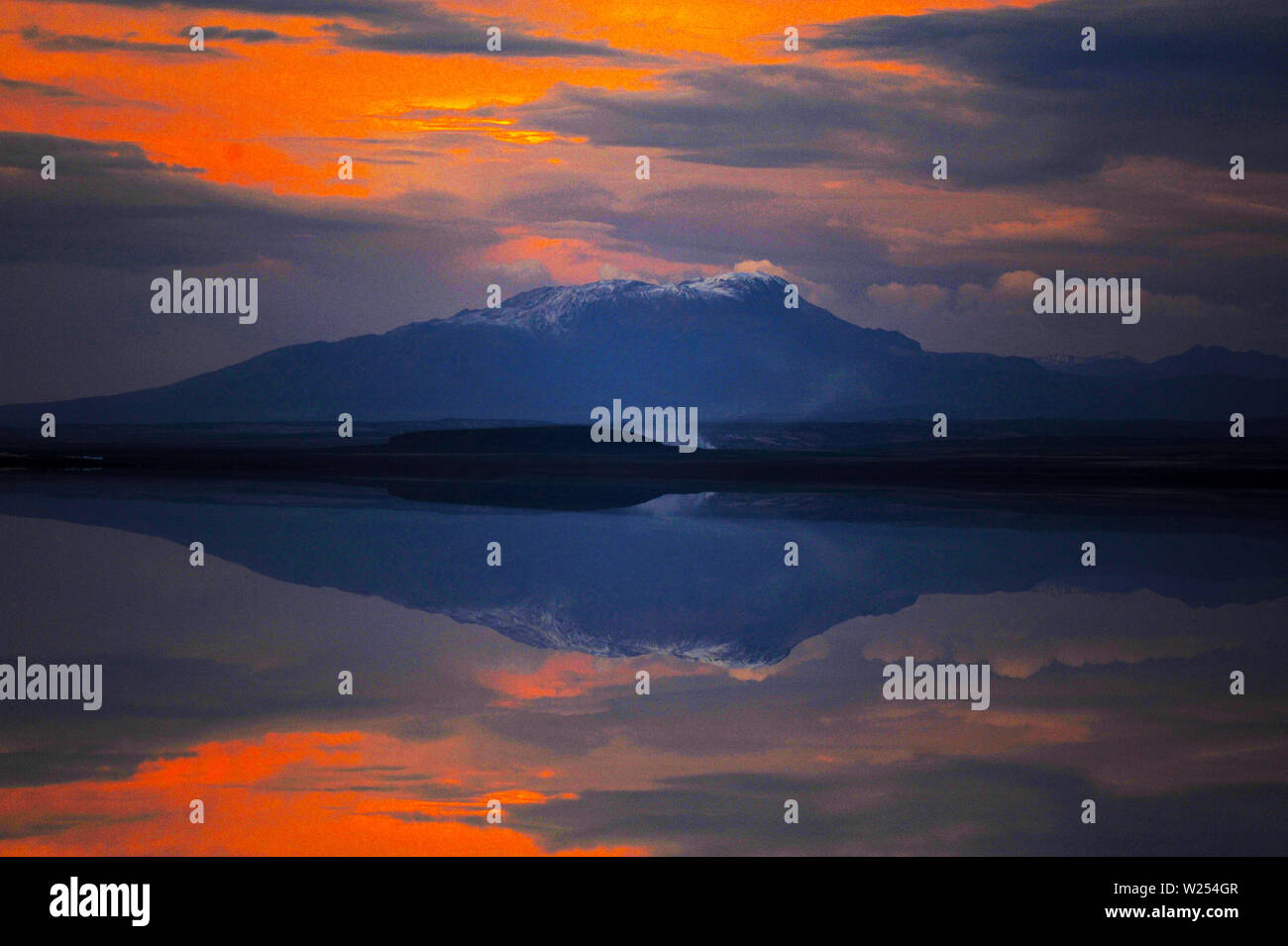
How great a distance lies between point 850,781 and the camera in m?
11.1

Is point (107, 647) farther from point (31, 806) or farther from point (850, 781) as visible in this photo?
point (850, 781)

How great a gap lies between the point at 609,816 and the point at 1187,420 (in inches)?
7062

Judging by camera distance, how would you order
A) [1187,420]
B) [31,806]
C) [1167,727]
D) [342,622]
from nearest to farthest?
[31,806]
[1167,727]
[342,622]
[1187,420]

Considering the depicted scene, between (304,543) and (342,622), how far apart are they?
651 centimetres

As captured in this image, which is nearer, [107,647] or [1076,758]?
[1076,758]

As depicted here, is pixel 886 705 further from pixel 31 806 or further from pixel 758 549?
pixel 758 549

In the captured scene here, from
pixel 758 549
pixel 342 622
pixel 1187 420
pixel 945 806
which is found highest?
pixel 1187 420

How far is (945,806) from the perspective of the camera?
10.6 metres

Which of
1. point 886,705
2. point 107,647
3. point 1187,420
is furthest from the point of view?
point 1187,420

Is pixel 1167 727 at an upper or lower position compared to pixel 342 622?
lower

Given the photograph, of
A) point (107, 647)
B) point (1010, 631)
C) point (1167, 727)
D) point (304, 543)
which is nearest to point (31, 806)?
point (107, 647)

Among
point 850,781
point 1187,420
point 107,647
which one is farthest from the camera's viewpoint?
point 1187,420

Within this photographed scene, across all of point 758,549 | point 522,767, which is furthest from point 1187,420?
point 522,767

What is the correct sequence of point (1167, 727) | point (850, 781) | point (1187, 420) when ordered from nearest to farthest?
point (850, 781) < point (1167, 727) < point (1187, 420)
